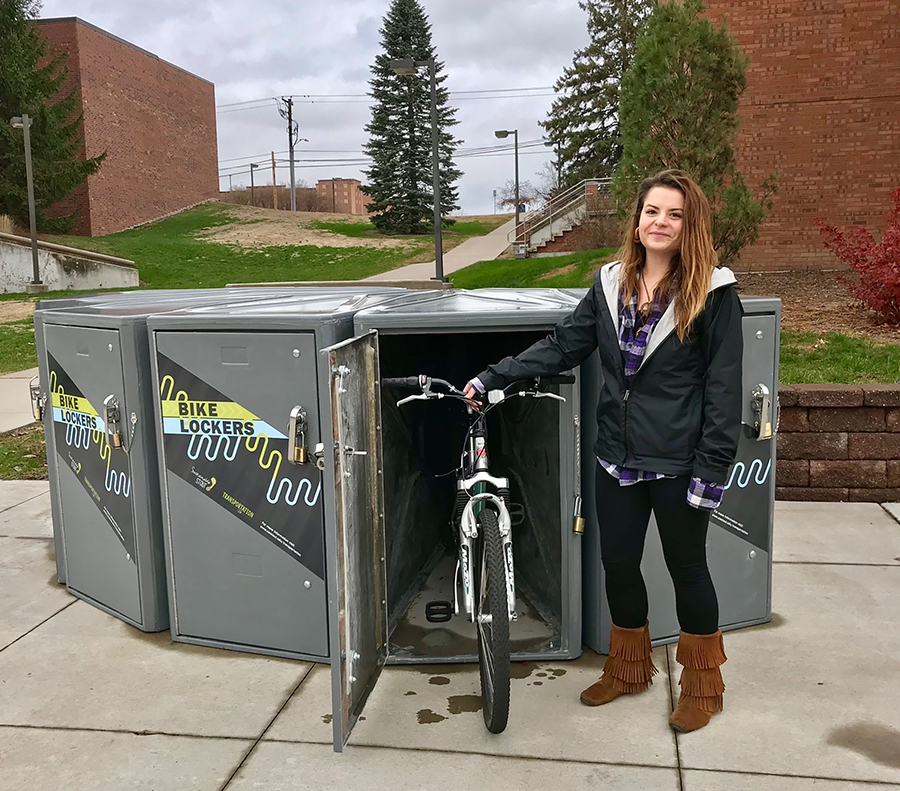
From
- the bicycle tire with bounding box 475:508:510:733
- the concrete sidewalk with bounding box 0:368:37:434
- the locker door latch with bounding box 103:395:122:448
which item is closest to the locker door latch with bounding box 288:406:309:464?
the bicycle tire with bounding box 475:508:510:733

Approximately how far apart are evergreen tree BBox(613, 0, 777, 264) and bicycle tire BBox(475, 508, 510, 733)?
31.8ft

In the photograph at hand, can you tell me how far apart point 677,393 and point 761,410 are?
1.07m

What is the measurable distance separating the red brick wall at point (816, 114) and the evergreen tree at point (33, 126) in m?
28.3

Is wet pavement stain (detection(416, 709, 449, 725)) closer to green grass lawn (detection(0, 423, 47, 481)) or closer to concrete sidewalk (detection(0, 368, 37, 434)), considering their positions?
green grass lawn (detection(0, 423, 47, 481))

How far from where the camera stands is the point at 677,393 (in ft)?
9.62

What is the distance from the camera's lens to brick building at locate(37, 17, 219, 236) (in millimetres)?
40875

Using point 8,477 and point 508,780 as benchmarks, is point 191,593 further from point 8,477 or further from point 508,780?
point 8,477

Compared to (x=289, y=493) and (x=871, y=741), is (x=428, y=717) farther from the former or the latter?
(x=871, y=741)

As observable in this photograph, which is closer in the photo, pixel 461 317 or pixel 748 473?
pixel 461 317

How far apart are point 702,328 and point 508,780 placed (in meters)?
1.61

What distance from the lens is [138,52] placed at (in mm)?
45625

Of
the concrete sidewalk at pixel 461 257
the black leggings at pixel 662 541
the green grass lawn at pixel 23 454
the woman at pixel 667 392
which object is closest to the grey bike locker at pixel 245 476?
the woman at pixel 667 392

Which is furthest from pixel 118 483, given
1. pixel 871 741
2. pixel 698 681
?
pixel 871 741

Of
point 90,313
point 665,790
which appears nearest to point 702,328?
point 665,790
